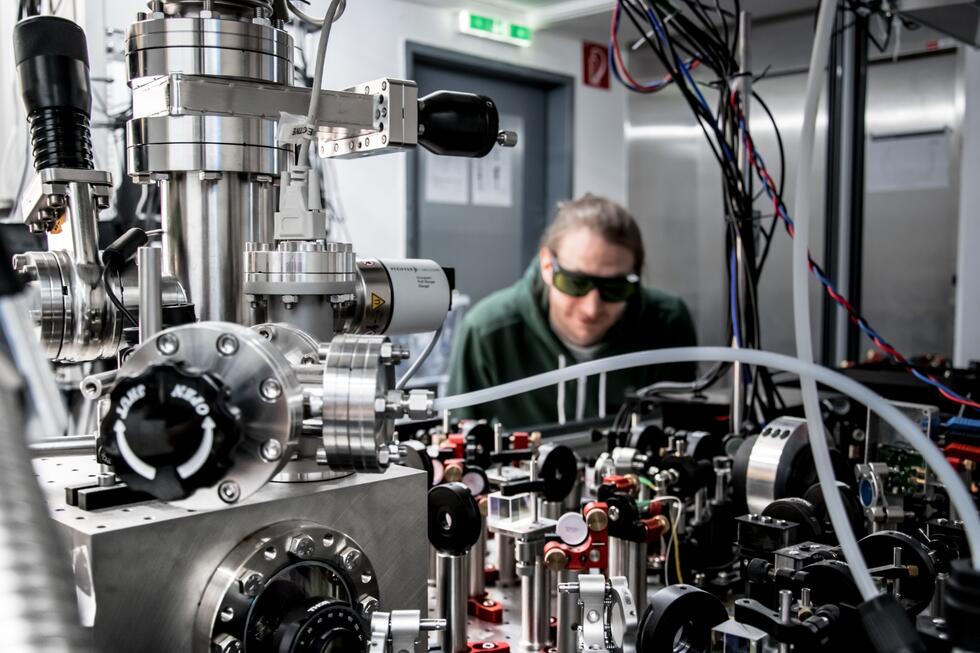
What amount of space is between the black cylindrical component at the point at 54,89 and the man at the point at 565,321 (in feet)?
7.79

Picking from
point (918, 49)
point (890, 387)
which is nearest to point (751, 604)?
point (890, 387)

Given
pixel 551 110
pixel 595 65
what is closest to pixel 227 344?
pixel 551 110

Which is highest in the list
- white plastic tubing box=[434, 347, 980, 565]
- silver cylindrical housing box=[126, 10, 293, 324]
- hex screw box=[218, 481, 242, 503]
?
silver cylindrical housing box=[126, 10, 293, 324]

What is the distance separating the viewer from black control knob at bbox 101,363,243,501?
525mm

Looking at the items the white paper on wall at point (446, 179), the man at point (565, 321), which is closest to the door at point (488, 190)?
the white paper on wall at point (446, 179)

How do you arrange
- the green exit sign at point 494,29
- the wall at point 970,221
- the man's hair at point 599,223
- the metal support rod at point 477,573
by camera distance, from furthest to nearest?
the man's hair at point 599,223
the green exit sign at point 494,29
the wall at point 970,221
the metal support rod at point 477,573

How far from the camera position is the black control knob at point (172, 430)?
1.72 ft

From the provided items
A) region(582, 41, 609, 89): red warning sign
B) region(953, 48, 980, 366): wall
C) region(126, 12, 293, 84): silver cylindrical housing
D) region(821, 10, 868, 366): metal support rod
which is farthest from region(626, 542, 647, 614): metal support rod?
region(582, 41, 609, 89): red warning sign

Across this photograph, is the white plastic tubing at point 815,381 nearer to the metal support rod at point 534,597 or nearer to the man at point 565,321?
the metal support rod at point 534,597

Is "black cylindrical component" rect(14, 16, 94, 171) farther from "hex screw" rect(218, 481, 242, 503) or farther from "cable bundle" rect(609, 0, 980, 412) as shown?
"cable bundle" rect(609, 0, 980, 412)

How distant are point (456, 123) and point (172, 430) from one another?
1.35 feet

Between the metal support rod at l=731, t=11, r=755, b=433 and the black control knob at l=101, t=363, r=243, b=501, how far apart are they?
3.10ft

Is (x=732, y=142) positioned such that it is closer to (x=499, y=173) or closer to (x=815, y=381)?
(x=815, y=381)

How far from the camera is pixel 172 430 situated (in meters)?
0.53
